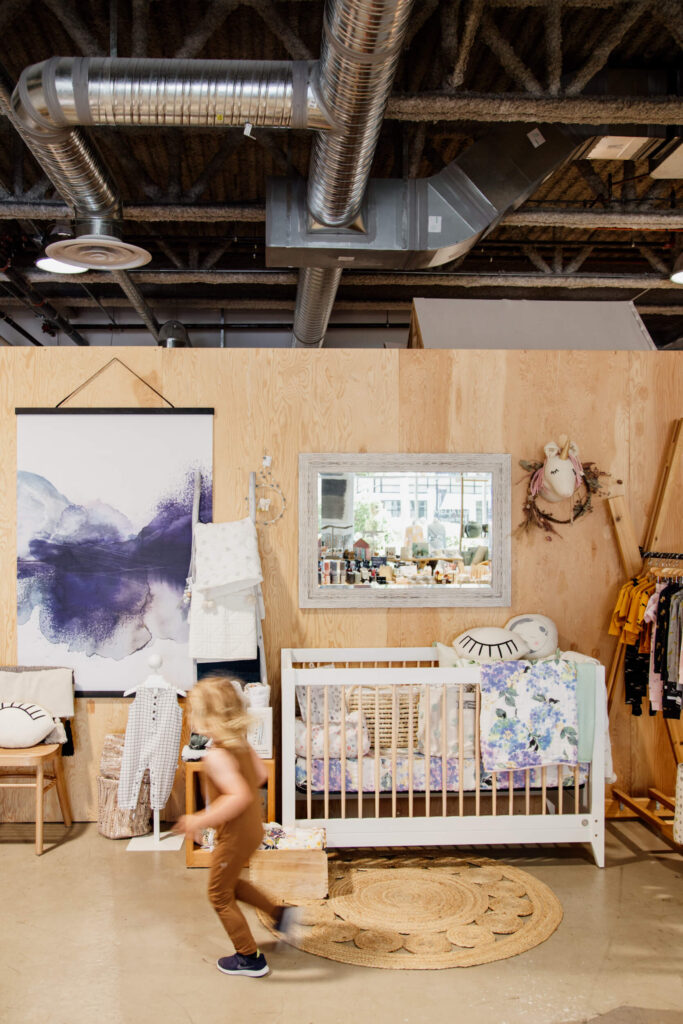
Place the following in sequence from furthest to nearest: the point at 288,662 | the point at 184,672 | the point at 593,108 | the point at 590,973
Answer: the point at 184,672, the point at 288,662, the point at 593,108, the point at 590,973

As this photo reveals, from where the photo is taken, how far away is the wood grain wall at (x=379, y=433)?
15.5ft

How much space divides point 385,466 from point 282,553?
0.78m

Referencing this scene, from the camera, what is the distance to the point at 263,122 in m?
3.37

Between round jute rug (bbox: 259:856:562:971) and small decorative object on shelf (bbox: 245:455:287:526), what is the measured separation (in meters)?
1.87

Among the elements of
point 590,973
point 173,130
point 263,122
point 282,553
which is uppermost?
point 173,130

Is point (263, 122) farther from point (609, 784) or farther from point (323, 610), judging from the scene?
point (609, 784)

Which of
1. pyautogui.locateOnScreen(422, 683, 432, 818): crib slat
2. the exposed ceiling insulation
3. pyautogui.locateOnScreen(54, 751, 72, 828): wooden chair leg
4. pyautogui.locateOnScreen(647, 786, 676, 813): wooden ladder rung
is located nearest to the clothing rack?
pyautogui.locateOnScreen(647, 786, 676, 813): wooden ladder rung

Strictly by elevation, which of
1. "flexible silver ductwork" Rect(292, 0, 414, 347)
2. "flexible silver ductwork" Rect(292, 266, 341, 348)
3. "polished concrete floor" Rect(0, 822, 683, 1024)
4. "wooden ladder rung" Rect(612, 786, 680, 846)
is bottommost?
"polished concrete floor" Rect(0, 822, 683, 1024)

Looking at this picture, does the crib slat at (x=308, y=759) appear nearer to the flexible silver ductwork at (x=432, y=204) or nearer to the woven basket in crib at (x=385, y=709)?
the woven basket in crib at (x=385, y=709)

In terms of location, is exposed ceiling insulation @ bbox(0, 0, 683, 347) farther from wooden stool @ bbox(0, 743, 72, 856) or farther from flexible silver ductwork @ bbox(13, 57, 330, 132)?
wooden stool @ bbox(0, 743, 72, 856)

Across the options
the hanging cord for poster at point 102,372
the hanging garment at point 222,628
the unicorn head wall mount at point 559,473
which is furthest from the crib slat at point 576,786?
the hanging cord for poster at point 102,372

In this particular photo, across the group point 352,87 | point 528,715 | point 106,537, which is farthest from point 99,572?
point 352,87

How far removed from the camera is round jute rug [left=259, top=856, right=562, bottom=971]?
3158 millimetres

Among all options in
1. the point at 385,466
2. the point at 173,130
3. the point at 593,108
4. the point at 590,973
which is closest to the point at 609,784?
the point at 590,973
